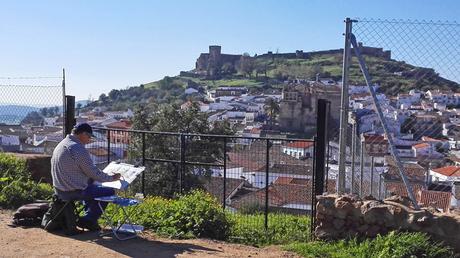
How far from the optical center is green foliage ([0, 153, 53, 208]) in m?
8.95

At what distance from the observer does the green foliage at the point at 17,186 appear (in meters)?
8.95

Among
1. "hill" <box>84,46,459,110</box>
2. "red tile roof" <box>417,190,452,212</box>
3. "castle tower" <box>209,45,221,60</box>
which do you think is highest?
"castle tower" <box>209,45,221,60</box>

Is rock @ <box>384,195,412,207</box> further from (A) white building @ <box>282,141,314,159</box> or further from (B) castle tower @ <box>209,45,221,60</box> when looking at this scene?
(B) castle tower @ <box>209,45,221,60</box>

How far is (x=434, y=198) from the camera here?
11.5 m

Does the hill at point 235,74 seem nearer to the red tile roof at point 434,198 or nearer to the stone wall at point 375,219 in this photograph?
the red tile roof at point 434,198

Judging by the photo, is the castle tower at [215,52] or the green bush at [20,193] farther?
the castle tower at [215,52]

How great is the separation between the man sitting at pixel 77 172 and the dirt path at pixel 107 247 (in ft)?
1.82

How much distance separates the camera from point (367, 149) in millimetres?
10141

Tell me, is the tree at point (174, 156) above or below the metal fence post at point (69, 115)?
below

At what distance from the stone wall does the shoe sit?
114 inches

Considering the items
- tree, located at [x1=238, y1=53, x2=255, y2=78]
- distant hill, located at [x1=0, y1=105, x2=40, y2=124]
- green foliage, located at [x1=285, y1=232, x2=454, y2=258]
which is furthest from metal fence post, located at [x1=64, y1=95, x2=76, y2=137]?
tree, located at [x1=238, y1=53, x2=255, y2=78]

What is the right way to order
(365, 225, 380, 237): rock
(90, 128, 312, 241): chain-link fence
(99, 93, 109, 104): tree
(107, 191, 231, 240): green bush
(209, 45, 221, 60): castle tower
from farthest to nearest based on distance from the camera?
(209, 45, 221, 60): castle tower, (99, 93, 109, 104): tree, (90, 128, 312, 241): chain-link fence, (107, 191, 231, 240): green bush, (365, 225, 380, 237): rock

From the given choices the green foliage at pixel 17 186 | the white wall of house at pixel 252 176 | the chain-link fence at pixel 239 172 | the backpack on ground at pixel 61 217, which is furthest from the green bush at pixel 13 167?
the white wall of house at pixel 252 176

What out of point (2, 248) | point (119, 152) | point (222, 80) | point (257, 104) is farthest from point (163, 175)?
point (222, 80)
